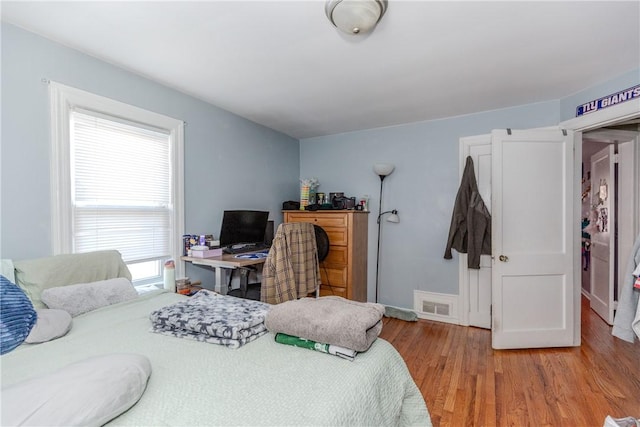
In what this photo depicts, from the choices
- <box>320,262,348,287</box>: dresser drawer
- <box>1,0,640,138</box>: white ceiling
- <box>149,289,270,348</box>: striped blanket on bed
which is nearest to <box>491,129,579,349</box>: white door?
<box>1,0,640,138</box>: white ceiling

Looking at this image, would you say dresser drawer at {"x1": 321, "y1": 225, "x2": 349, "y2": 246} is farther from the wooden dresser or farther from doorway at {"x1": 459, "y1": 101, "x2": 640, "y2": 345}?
doorway at {"x1": 459, "y1": 101, "x2": 640, "y2": 345}

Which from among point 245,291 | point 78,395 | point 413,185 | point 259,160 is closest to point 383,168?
point 413,185

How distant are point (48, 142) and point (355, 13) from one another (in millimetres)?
2095

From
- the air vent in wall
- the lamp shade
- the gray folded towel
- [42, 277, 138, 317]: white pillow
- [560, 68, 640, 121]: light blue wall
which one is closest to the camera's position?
the gray folded towel

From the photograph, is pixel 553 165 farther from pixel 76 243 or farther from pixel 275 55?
pixel 76 243

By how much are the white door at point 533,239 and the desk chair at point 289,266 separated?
176cm

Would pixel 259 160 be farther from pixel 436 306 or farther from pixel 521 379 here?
pixel 521 379

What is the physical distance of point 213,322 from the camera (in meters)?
1.28

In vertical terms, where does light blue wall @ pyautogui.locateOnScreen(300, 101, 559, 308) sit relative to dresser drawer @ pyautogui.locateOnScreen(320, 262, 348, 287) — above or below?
above

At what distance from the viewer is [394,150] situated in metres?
3.77

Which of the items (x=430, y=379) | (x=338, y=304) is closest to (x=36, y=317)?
(x=338, y=304)

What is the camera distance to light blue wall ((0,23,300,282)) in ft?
5.84

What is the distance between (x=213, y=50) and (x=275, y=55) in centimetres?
43

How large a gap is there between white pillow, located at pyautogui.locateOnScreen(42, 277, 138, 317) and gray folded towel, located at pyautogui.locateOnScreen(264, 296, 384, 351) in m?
1.18
